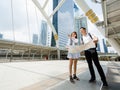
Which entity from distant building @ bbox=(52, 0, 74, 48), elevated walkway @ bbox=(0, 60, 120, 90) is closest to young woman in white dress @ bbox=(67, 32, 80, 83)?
elevated walkway @ bbox=(0, 60, 120, 90)

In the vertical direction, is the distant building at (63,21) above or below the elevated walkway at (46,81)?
above

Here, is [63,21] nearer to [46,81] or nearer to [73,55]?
[73,55]

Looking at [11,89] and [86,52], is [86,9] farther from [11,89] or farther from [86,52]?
[11,89]

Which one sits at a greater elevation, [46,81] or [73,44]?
[73,44]

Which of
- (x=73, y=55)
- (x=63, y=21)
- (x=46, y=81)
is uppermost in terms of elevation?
(x=63, y=21)

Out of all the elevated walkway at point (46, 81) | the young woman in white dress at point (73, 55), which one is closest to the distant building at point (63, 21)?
the elevated walkway at point (46, 81)

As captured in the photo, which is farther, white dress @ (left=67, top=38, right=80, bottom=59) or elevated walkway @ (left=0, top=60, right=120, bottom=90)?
white dress @ (left=67, top=38, right=80, bottom=59)

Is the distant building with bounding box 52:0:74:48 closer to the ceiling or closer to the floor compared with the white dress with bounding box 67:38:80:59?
closer to the ceiling

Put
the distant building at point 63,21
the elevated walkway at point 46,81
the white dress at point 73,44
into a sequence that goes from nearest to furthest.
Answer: the elevated walkway at point 46,81, the white dress at point 73,44, the distant building at point 63,21

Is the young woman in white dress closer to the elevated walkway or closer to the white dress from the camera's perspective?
the white dress

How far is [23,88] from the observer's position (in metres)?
2.63

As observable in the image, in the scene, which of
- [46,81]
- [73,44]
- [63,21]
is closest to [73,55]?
[73,44]

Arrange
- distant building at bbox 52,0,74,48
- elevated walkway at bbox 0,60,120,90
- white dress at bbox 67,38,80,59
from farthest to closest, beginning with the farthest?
distant building at bbox 52,0,74,48 → white dress at bbox 67,38,80,59 → elevated walkway at bbox 0,60,120,90

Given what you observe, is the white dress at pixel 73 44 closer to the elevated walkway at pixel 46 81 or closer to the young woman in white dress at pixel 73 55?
the young woman in white dress at pixel 73 55
